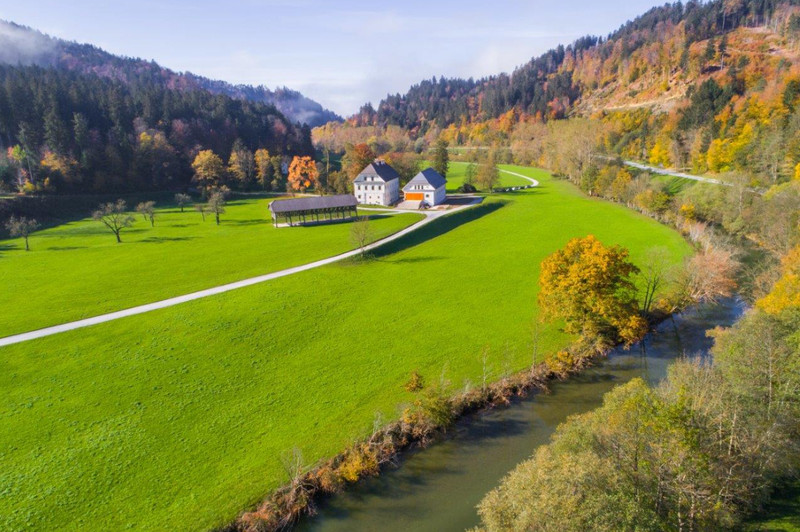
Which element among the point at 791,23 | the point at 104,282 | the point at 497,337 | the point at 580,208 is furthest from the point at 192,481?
the point at 791,23

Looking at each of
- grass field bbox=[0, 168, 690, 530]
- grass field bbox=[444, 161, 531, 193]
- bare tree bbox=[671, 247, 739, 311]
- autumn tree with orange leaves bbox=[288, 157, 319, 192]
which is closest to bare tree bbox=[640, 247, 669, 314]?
bare tree bbox=[671, 247, 739, 311]

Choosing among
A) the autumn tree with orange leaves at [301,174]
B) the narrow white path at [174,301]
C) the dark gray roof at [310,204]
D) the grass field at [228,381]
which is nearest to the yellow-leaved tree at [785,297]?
the grass field at [228,381]

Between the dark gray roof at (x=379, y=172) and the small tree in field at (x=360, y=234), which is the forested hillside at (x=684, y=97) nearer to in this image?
the dark gray roof at (x=379, y=172)

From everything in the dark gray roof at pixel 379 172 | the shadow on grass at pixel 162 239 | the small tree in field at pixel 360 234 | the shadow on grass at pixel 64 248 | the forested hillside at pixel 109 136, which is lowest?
the shadow on grass at pixel 64 248

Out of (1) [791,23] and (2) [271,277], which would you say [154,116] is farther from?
(1) [791,23]

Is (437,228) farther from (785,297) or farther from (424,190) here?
(785,297)

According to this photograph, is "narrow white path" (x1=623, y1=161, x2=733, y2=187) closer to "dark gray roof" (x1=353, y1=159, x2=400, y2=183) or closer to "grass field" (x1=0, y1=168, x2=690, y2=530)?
"grass field" (x1=0, y1=168, x2=690, y2=530)

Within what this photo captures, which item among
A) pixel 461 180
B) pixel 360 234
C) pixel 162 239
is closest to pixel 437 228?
pixel 360 234
